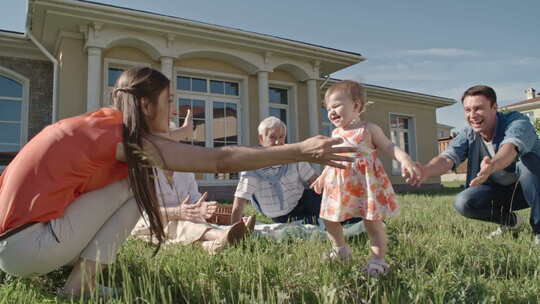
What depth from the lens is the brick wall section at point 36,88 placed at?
975cm

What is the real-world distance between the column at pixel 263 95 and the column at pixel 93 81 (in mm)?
4030

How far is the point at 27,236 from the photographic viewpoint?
169 centimetres

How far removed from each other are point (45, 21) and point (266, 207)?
7.21 m

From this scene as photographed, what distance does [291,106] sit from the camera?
1228 centimetres

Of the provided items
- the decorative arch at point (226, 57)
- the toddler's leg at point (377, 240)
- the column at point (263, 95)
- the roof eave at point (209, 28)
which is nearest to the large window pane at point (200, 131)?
the column at point (263, 95)

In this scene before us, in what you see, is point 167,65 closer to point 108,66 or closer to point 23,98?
point 108,66

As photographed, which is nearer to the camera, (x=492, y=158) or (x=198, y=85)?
(x=492, y=158)

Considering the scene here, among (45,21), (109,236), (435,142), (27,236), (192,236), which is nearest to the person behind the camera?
(27,236)

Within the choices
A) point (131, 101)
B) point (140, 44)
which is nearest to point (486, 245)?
point (131, 101)

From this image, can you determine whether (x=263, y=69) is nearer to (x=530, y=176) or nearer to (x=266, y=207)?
(x=266, y=207)

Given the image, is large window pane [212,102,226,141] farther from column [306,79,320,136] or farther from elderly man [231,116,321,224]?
elderly man [231,116,321,224]

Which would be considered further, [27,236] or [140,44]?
[140,44]

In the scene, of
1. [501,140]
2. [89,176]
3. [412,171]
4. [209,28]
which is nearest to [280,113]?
[209,28]

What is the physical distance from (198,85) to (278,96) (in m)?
2.67
